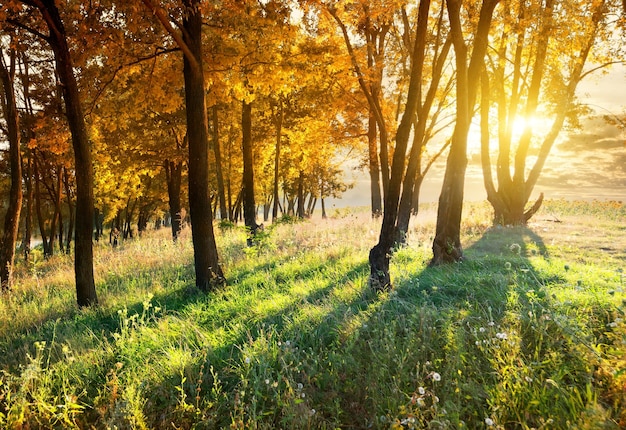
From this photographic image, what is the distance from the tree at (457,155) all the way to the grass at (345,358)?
84 centimetres

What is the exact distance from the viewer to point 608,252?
416 inches

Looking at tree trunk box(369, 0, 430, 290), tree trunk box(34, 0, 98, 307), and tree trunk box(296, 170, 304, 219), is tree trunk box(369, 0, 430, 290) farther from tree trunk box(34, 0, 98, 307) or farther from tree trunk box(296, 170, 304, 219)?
tree trunk box(296, 170, 304, 219)

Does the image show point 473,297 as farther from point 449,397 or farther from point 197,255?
point 197,255

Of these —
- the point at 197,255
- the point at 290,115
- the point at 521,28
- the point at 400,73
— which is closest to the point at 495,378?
the point at 197,255

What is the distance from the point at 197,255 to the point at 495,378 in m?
6.92

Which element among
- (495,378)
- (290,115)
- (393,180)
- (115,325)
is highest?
(290,115)

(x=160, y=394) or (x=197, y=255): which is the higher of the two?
(x=197, y=255)

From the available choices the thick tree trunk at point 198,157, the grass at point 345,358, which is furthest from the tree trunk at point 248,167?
the grass at point 345,358

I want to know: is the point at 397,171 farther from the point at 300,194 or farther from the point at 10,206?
the point at 300,194

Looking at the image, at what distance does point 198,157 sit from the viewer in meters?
8.99

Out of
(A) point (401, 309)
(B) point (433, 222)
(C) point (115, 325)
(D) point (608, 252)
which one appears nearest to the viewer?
(A) point (401, 309)

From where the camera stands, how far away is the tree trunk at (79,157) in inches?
319

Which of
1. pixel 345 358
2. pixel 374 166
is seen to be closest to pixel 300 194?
pixel 374 166

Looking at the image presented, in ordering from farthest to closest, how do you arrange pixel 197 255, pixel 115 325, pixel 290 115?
pixel 290 115
pixel 197 255
pixel 115 325
